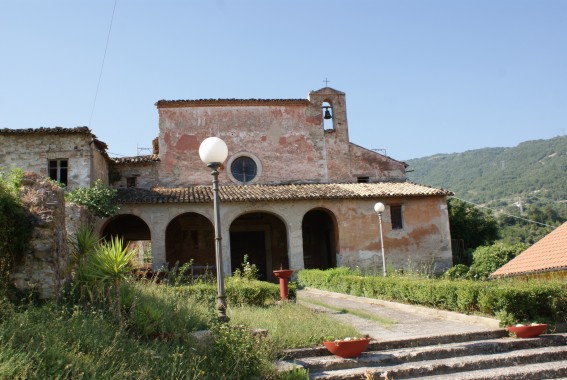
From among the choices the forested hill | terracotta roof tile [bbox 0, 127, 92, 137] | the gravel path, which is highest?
the forested hill

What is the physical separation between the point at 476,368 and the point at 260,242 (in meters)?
20.3

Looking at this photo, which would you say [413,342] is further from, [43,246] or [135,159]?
[135,159]

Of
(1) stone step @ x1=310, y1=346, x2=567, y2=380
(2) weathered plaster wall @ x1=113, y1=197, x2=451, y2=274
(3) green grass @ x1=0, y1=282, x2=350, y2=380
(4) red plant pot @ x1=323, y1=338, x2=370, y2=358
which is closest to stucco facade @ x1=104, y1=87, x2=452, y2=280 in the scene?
(2) weathered plaster wall @ x1=113, y1=197, x2=451, y2=274

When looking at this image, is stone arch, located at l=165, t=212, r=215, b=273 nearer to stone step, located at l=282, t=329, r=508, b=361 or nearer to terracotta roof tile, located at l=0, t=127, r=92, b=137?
terracotta roof tile, located at l=0, t=127, r=92, b=137

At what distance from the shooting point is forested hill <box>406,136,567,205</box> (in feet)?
236

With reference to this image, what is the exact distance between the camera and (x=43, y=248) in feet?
27.5

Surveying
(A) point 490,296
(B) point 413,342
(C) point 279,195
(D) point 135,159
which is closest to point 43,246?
(B) point 413,342

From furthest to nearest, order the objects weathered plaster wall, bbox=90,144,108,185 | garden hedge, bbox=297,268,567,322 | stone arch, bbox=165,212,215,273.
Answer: stone arch, bbox=165,212,215,273 → weathered plaster wall, bbox=90,144,108,185 → garden hedge, bbox=297,268,567,322

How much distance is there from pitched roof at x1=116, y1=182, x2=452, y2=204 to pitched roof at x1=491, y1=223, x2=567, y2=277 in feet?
17.4

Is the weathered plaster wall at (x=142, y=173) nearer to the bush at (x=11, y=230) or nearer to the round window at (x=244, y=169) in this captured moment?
the round window at (x=244, y=169)

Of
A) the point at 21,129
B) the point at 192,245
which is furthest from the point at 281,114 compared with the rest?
the point at 21,129

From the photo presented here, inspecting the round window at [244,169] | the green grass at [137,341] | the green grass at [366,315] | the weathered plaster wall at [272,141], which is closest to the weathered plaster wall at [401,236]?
the weathered plaster wall at [272,141]

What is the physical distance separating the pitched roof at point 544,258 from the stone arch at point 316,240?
9.04m

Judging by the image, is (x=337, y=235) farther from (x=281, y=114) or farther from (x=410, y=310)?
(x=410, y=310)
